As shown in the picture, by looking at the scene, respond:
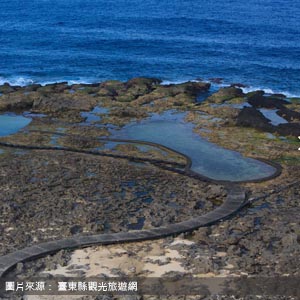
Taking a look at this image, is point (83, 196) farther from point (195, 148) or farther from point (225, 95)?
point (225, 95)

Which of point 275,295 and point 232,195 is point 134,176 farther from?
point 275,295

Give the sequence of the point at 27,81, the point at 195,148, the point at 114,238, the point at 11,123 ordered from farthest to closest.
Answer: the point at 27,81 → the point at 11,123 → the point at 195,148 → the point at 114,238

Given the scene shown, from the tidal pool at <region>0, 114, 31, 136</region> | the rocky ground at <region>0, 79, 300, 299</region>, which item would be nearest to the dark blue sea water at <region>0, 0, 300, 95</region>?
the rocky ground at <region>0, 79, 300, 299</region>

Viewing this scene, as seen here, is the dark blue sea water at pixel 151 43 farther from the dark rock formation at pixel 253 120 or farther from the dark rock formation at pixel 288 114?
the dark rock formation at pixel 253 120

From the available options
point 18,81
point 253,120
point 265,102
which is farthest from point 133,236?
point 18,81

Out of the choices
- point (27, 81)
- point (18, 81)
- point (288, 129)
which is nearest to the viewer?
point (288, 129)

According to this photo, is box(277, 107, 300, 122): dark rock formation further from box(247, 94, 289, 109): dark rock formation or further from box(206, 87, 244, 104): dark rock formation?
box(206, 87, 244, 104): dark rock formation

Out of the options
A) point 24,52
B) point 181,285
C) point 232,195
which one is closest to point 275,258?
point 181,285
